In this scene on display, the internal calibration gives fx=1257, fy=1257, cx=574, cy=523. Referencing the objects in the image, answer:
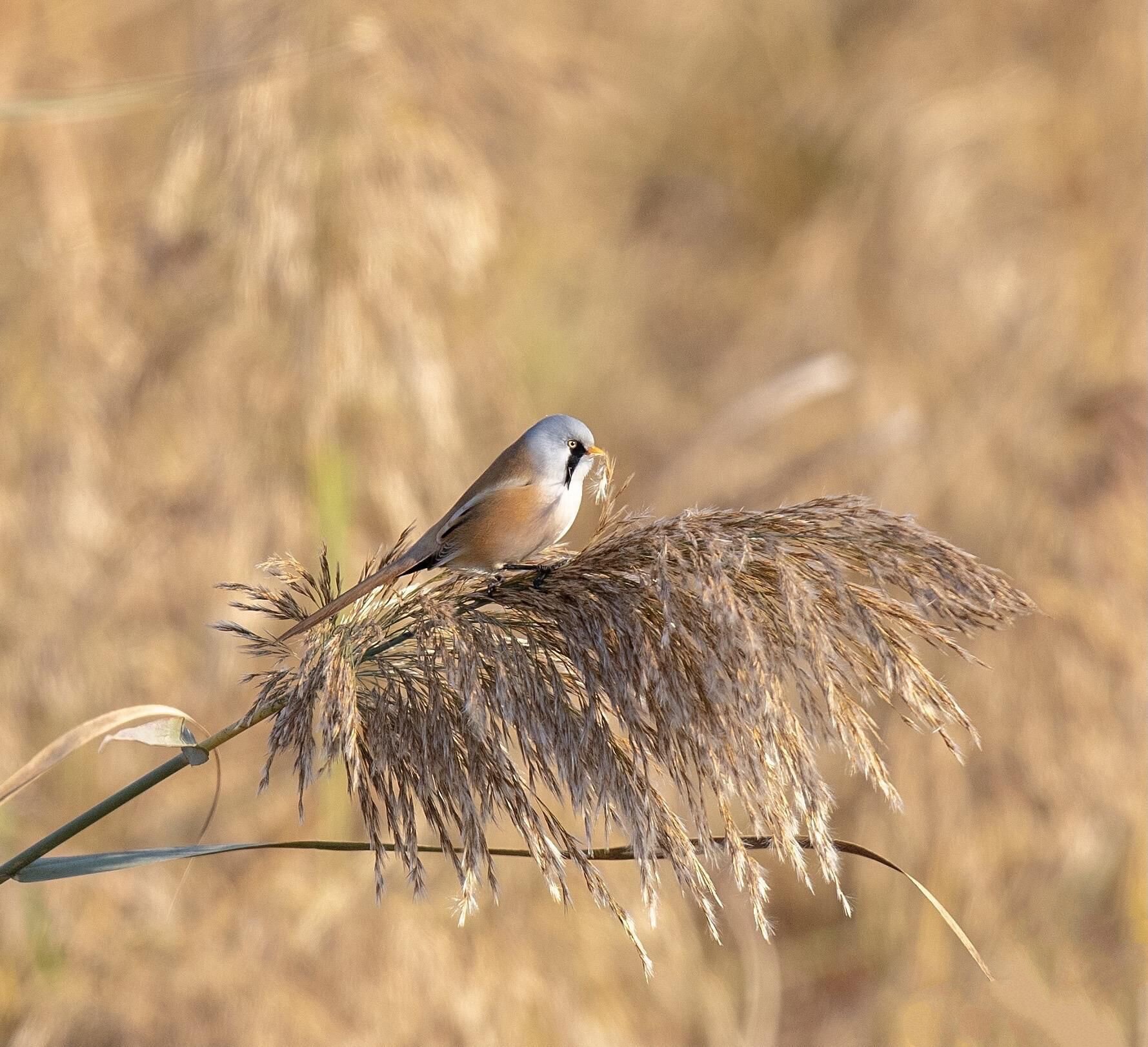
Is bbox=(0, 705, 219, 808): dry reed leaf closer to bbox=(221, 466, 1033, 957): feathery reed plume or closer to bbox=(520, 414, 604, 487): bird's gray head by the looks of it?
bbox=(221, 466, 1033, 957): feathery reed plume

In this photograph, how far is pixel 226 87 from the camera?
3.82m

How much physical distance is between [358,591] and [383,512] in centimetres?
196

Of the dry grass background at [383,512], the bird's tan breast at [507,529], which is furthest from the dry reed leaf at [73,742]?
the dry grass background at [383,512]

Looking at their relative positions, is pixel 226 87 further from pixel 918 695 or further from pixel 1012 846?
pixel 1012 846

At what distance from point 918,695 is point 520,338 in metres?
4.16

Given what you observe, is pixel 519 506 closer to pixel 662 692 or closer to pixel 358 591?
pixel 358 591

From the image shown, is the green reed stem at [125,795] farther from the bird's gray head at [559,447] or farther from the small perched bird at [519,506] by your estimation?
the bird's gray head at [559,447]

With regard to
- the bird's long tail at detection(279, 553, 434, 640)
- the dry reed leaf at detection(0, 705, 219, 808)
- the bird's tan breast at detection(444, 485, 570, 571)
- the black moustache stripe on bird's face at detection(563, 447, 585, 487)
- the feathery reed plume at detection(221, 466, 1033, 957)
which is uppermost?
the black moustache stripe on bird's face at detection(563, 447, 585, 487)

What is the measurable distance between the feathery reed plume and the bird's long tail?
0.02 metres

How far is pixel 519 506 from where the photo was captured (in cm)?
257

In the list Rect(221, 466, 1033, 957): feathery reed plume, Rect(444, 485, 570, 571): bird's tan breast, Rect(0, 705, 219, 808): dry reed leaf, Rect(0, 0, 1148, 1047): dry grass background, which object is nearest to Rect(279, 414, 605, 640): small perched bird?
Rect(444, 485, 570, 571): bird's tan breast

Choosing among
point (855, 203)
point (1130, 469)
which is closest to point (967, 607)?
point (1130, 469)

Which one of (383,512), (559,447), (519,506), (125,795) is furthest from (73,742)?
(383,512)

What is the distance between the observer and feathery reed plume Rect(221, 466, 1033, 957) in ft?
5.78
